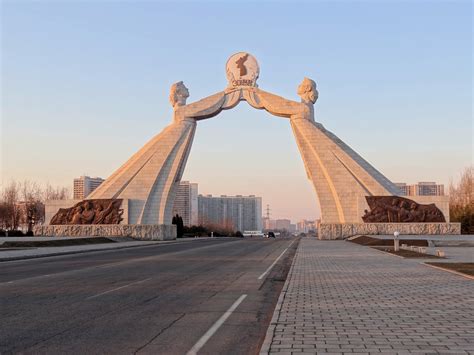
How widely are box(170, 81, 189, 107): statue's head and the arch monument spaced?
0.10 m

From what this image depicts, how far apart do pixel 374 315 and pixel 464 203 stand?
69.1 metres

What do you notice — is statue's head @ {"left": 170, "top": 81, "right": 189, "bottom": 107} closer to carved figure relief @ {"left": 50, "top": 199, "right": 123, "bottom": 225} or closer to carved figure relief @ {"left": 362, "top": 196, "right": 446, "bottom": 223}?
carved figure relief @ {"left": 50, "top": 199, "right": 123, "bottom": 225}

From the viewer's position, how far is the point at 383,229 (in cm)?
4503

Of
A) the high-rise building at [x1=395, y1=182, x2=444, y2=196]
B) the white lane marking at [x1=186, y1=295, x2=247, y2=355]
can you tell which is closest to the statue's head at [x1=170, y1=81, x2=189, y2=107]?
the white lane marking at [x1=186, y1=295, x2=247, y2=355]

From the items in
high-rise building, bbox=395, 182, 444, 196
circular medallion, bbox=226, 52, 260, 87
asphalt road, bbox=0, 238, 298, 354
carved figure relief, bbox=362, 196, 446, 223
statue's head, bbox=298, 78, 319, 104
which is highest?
circular medallion, bbox=226, 52, 260, 87

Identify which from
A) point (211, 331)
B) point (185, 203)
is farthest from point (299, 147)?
point (185, 203)

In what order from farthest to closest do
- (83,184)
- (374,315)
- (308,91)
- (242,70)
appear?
1. (83,184)
2. (242,70)
3. (308,91)
4. (374,315)

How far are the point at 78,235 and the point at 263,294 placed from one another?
126ft

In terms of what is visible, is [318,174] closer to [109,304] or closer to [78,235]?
[78,235]

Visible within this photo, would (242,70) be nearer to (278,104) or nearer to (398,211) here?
(278,104)

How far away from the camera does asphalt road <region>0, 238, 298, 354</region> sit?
6.56 m

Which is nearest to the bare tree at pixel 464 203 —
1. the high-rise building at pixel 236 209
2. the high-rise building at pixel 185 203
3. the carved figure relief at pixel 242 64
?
the carved figure relief at pixel 242 64

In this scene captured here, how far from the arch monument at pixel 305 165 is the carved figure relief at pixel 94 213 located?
1.98 feet

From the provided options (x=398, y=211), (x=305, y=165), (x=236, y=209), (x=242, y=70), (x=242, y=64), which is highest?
(x=242, y=64)
